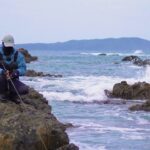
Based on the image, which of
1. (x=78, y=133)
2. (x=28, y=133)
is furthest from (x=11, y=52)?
(x=78, y=133)

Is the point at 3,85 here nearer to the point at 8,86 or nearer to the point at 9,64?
the point at 8,86

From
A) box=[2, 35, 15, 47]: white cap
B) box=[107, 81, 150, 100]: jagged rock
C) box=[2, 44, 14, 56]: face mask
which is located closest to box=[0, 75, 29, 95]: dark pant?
box=[2, 44, 14, 56]: face mask

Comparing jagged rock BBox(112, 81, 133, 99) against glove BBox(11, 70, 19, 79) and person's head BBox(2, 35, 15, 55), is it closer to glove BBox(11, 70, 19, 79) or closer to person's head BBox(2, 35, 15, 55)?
glove BBox(11, 70, 19, 79)

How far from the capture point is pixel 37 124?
7695mm

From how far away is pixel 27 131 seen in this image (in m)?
7.51

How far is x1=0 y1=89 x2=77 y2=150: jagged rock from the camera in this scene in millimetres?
7359

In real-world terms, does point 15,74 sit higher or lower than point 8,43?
lower

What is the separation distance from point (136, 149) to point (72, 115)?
5.95m

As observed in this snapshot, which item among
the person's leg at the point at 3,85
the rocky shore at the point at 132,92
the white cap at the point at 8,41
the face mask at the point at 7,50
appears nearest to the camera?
the white cap at the point at 8,41

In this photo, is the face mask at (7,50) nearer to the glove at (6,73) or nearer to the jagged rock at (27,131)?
the glove at (6,73)

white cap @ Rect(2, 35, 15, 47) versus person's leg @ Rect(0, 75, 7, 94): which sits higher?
white cap @ Rect(2, 35, 15, 47)

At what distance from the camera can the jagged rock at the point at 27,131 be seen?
7359 millimetres

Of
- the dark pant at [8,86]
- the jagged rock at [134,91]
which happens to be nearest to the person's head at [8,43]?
the dark pant at [8,86]

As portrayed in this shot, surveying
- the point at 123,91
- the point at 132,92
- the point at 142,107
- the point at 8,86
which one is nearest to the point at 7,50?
the point at 8,86
